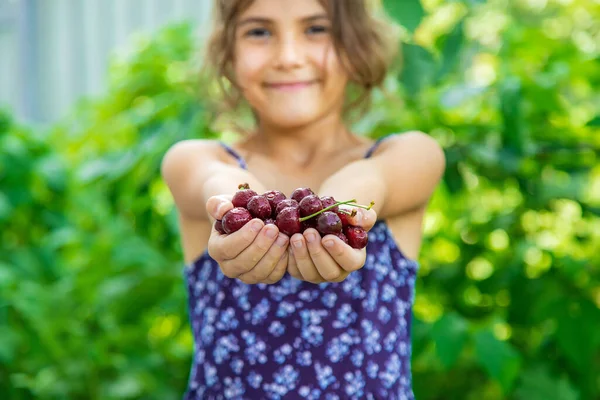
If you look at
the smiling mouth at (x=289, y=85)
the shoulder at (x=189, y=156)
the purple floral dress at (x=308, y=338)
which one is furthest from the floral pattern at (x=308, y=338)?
the smiling mouth at (x=289, y=85)

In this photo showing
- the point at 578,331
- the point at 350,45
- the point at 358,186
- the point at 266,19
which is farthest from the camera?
the point at 578,331

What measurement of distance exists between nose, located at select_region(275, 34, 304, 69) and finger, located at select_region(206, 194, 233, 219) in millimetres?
477

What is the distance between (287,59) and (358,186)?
1.20 ft

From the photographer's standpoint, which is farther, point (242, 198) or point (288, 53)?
point (288, 53)

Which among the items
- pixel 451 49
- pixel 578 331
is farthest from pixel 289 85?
pixel 578 331

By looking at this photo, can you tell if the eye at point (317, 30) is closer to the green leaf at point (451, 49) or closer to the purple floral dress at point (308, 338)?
the green leaf at point (451, 49)

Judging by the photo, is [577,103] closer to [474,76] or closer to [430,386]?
[474,76]

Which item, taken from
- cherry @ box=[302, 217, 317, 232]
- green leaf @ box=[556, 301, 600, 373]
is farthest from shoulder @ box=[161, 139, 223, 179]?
green leaf @ box=[556, 301, 600, 373]

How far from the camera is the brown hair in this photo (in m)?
1.79

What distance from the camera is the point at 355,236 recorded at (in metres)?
1.22

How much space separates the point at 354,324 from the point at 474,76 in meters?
1.66

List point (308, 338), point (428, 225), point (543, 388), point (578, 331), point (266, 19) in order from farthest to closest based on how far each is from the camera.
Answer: point (428, 225) < point (543, 388) < point (578, 331) < point (266, 19) < point (308, 338)

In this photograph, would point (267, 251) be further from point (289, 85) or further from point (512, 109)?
point (512, 109)

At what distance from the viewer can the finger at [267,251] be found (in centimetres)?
116
